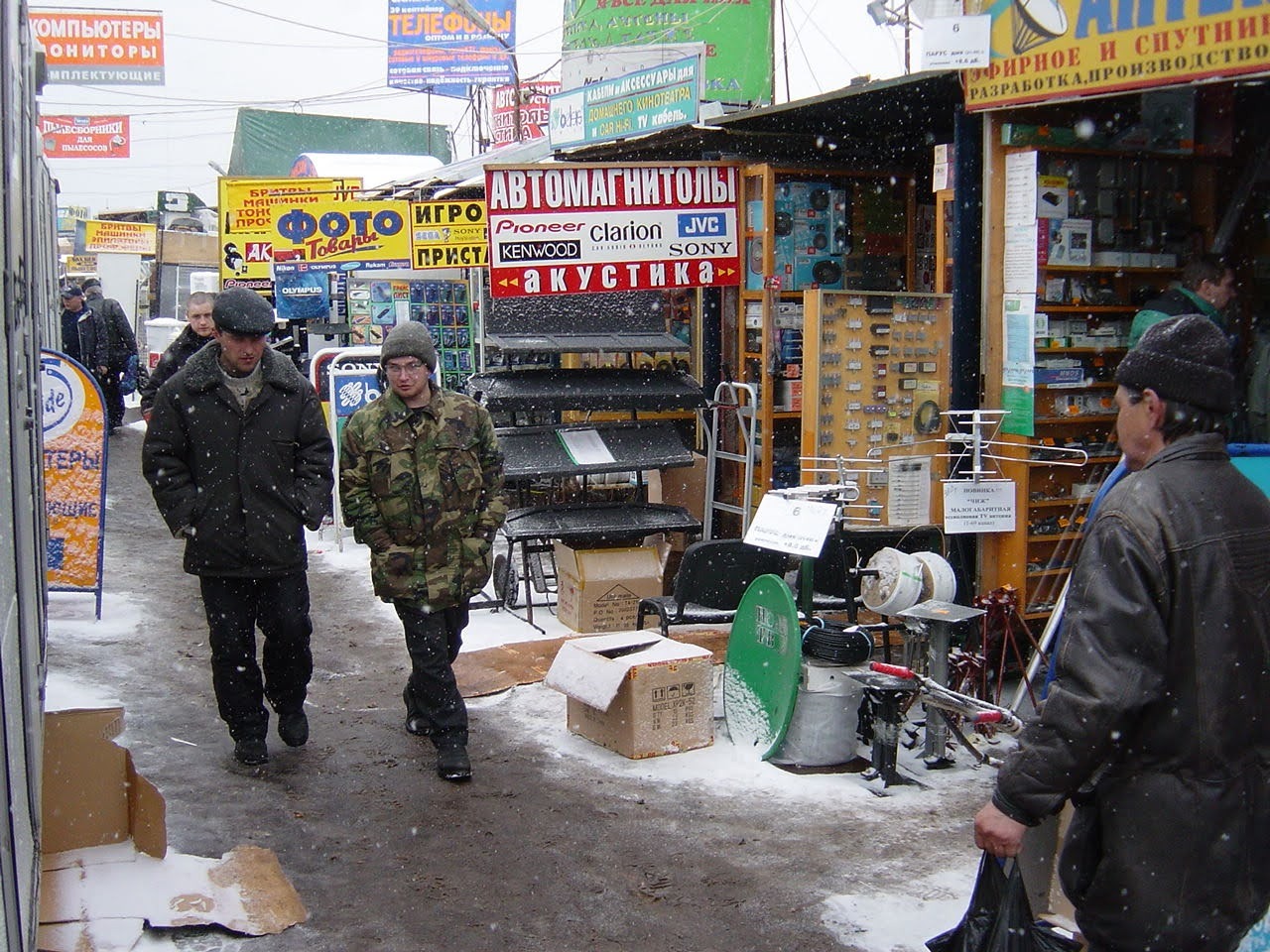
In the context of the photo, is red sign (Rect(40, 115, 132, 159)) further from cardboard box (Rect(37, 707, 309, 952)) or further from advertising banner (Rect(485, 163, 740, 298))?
cardboard box (Rect(37, 707, 309, 952))

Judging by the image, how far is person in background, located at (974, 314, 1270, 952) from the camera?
95.7 inches

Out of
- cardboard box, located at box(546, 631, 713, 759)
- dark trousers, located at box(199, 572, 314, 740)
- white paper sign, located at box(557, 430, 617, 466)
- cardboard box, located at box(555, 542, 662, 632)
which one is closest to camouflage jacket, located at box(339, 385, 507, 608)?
dark trousers, located at box(199, 572, 314, 740)

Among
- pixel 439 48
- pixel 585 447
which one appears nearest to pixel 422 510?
pixel 585 447

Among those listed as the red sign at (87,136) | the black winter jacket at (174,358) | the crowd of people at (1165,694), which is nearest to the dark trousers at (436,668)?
the black winter jacket at (174,358)

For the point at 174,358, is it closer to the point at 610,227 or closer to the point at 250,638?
the point at 250,638

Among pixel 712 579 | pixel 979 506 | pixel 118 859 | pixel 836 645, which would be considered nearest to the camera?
pixel 118 859

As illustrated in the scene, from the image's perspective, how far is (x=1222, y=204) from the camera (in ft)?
23.6

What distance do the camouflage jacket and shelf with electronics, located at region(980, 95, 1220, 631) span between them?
2821 mm

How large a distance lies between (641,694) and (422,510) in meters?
1.26

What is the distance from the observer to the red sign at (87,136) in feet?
Answer: 106

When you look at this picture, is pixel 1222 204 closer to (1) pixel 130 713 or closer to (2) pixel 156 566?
(1) pixel 130 713

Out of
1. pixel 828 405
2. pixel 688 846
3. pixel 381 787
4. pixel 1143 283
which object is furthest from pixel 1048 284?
pixel 381 787

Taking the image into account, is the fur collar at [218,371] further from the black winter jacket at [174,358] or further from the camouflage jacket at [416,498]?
the black winter jacket at [174,358]

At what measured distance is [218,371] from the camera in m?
5.30
